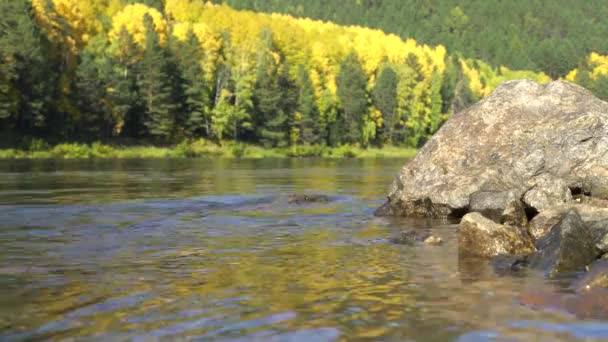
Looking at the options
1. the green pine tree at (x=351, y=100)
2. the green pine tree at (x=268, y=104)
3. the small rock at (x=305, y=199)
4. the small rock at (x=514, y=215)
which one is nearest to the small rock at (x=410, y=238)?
the small rock at (x=514, y=215)

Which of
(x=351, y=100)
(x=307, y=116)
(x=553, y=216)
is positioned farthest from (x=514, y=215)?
(x=351, y=100)

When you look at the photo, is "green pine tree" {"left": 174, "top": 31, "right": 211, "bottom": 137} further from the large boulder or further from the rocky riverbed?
the rocky riverbed

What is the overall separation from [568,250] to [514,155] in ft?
24.7

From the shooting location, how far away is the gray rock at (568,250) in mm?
10000

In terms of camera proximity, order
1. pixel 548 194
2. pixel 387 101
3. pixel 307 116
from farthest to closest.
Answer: pixel 387 101 < pixel 307 116 < pixel 548 194

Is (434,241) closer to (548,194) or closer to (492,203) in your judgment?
(492,203)

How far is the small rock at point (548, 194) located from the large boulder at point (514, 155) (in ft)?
0.07

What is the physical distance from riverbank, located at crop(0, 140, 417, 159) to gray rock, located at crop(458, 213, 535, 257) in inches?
2192

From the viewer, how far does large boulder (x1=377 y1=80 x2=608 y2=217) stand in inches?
631

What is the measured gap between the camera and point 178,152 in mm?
74438

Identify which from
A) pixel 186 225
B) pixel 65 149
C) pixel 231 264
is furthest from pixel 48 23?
pixel 231 264

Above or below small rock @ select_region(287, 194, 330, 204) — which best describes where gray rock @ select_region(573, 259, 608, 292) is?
above

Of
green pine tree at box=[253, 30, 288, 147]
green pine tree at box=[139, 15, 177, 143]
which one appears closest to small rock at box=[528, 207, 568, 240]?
green pine tree at box=[139, 15, 177, 143]

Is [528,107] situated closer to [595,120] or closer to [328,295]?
[595,120]
